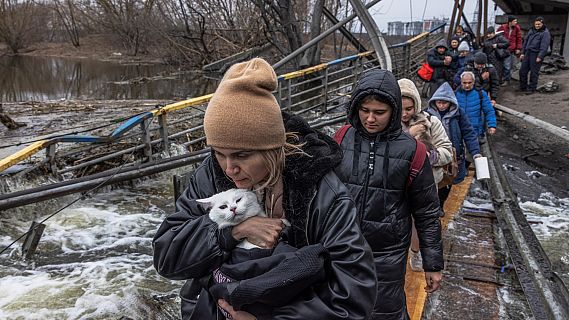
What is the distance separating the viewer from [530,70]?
12008 millimetres

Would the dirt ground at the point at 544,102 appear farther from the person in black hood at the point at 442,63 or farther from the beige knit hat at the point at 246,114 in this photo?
the beige knit hat at the point at 246,114

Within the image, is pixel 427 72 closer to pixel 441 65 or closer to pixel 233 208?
pixel 441 65

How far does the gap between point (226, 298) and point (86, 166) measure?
18.0 feet

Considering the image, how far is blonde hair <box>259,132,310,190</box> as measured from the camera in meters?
1.44

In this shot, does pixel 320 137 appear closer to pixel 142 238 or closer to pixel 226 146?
pixel 226 146

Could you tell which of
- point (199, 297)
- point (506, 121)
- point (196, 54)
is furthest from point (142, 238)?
point (196, 54)

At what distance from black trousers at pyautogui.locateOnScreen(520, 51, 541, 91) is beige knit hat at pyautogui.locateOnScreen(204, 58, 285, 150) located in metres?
12.1

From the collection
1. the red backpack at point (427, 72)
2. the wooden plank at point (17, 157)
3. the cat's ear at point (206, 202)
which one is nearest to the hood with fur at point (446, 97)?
the cat's ear at point (206, 202)

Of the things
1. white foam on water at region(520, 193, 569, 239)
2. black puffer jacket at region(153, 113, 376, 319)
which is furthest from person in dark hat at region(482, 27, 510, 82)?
black puffer jacket at region(153, 113, 376, 319)

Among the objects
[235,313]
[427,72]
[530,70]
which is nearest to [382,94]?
[235,313]

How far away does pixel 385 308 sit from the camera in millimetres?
2324

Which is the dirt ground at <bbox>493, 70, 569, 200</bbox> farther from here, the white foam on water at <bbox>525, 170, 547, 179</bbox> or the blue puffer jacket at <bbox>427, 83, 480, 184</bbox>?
the blue puffer jacket at <bbox>427, 83, 480, 184</bbox>

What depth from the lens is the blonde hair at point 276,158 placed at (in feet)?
4.73

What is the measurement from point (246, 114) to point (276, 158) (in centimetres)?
17
